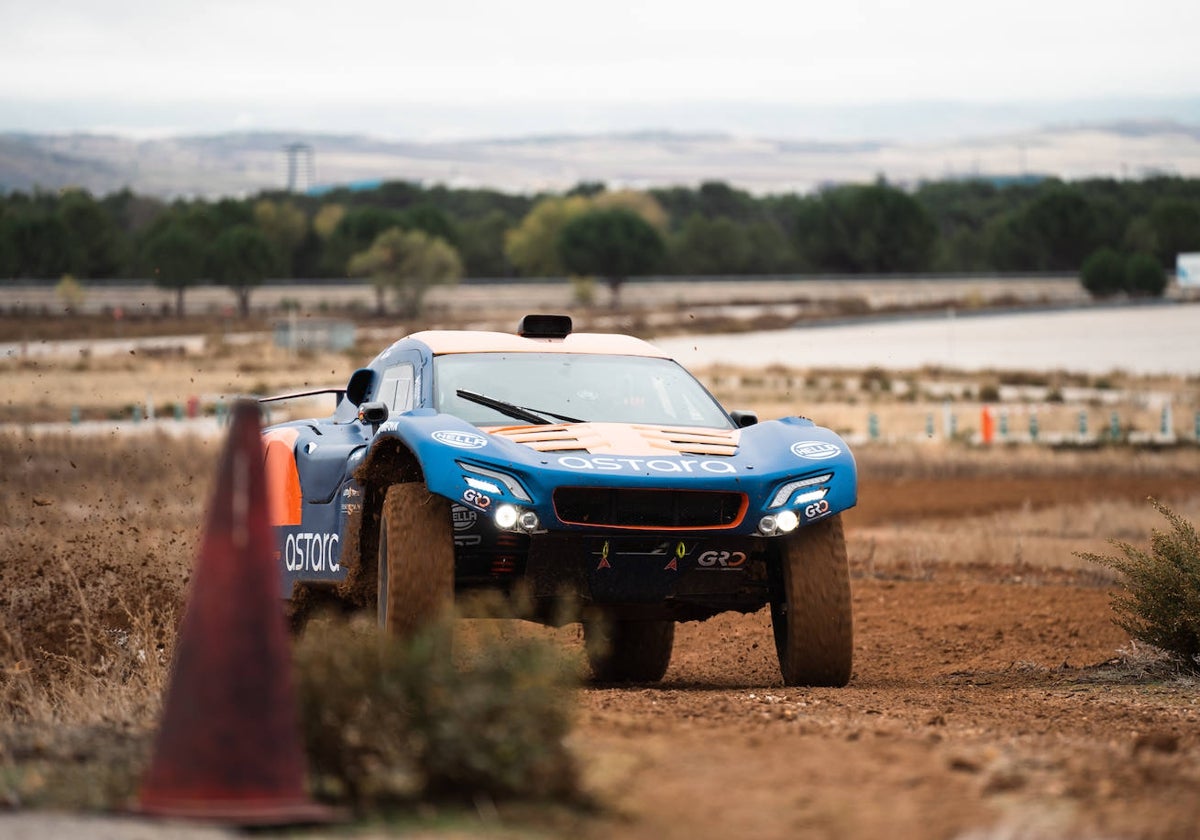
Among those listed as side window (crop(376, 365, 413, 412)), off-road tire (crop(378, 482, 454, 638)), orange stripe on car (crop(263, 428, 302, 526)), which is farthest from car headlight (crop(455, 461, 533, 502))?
orange stripe on car (crop(263, 428, 302, 526))

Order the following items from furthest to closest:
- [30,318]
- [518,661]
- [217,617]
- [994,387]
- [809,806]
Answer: [30,318] → [994,387] → [518,661] → [809,806] → [217,617]

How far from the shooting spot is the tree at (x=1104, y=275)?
111 meters

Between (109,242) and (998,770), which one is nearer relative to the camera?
(998,770)

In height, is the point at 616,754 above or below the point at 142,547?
above

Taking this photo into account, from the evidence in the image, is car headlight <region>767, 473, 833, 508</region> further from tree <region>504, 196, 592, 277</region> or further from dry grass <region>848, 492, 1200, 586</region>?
tree <region>504, 196, 592, 277</region>

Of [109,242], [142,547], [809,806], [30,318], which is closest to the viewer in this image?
[809,806]

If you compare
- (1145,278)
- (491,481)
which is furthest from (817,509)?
(1145,278)

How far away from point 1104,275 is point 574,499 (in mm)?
107342

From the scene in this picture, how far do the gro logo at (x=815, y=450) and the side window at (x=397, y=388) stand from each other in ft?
7.35

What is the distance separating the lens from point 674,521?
8891mm

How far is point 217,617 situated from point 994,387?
52.1 metres

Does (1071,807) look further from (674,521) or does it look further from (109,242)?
(109,242)

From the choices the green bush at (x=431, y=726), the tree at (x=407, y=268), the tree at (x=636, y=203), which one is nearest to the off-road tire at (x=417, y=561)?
the green bush at (x=431, y=726)

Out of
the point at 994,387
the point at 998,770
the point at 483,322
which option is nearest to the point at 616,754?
the point at 998,770
